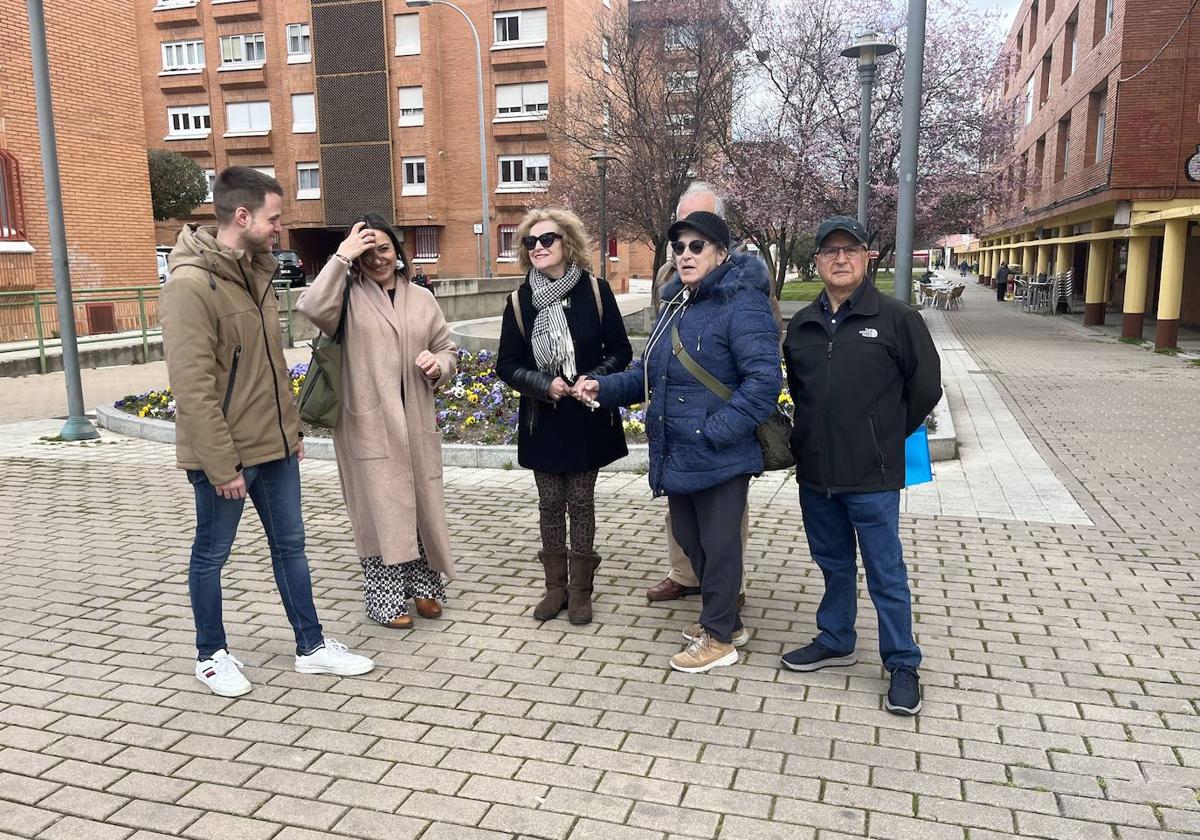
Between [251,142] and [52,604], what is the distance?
147 feet

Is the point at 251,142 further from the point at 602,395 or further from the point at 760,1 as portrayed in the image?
the point at 602,395

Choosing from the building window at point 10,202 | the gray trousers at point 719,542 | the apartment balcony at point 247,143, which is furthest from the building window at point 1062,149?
the apartment balcony at point 247,143

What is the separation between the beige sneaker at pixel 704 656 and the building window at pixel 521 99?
39.7m

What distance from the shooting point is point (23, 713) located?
3705 millimetres

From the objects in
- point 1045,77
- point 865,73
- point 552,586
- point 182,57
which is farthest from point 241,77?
point 552,586

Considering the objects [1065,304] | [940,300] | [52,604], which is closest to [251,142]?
[940,300]

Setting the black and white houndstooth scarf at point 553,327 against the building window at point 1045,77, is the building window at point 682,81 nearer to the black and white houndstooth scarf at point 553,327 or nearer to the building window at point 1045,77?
the black and white houndstooth scarf at point 553,327

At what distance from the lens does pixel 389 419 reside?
430 cm

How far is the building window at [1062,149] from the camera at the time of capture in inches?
1136

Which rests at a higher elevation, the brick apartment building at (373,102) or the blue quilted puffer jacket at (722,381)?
the brick apartment building at (373,102)

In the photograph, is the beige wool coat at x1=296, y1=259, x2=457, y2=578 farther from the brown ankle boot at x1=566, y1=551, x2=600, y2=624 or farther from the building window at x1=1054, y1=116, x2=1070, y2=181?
the building window at x1=1054, y1=116, x2=1070, y2=181

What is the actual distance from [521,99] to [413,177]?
6.13 metres

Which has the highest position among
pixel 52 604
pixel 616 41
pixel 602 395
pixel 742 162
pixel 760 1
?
pixel 760 1

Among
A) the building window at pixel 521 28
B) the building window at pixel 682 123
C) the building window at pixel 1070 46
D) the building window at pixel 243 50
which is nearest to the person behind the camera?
the building window at pixel 682 123
